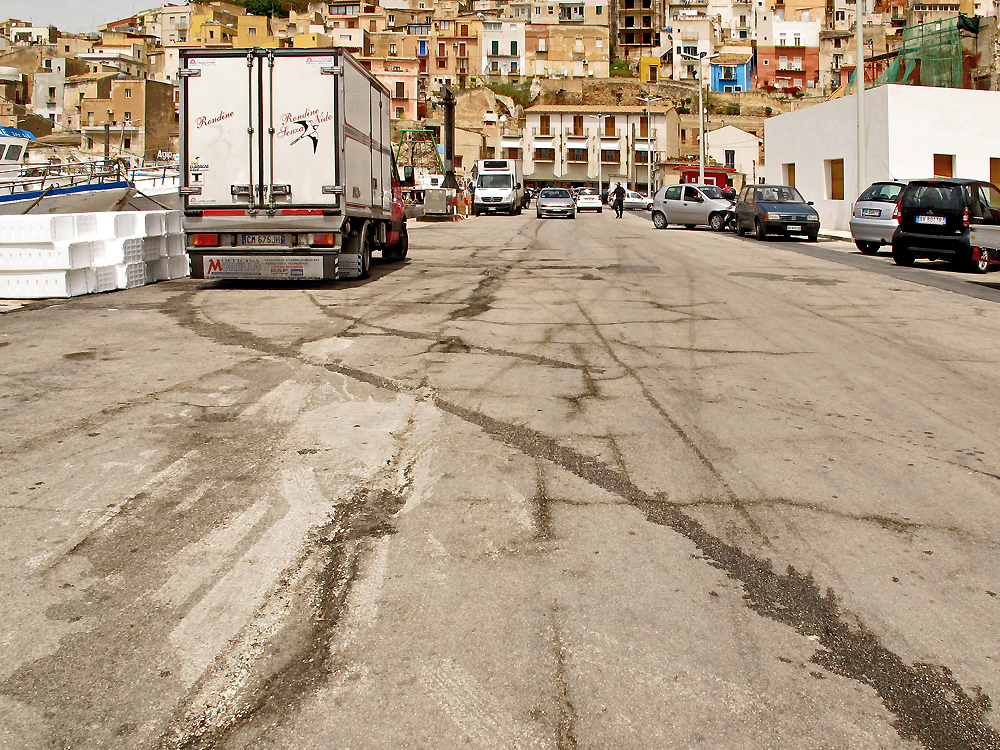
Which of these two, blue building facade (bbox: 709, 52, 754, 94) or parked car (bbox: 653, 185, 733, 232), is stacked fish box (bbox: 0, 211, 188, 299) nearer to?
Result: parked car (bbox: 653, 185, 733, 232)

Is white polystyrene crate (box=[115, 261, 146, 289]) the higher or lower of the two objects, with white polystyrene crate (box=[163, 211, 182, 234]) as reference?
lower

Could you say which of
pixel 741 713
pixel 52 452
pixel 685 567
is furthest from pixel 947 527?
pixel 52 452

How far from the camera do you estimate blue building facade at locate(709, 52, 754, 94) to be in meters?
124

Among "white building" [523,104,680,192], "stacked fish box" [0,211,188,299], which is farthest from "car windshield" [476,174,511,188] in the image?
"white building" [523,104,680,192]

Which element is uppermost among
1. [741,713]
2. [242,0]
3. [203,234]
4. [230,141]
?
[242,0]

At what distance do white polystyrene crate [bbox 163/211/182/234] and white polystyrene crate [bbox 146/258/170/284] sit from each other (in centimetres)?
55

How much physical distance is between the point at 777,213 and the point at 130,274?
61.9 ft

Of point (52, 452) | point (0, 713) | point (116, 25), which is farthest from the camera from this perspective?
point (116, 25)

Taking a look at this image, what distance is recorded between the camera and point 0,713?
2.82 m

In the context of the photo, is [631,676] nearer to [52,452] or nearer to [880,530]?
[880,530]

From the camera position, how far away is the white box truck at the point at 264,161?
13016mm

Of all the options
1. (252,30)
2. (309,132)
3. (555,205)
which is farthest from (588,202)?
(252,30)

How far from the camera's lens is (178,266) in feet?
51.5

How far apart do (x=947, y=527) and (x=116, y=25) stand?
176799mm
